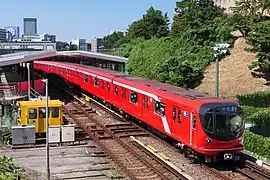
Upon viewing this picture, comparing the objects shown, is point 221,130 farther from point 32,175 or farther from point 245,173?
point 32,175

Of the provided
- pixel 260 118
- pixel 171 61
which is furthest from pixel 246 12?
pixel 260 118

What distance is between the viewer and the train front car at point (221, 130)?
50.8 feet

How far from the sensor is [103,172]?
15.5 meters

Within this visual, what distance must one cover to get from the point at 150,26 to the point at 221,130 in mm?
58829

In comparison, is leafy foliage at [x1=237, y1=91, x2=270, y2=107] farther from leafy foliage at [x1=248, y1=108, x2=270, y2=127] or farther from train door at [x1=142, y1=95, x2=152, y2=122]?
train door at [x1=142, y1=95, x2=152, y2=122]

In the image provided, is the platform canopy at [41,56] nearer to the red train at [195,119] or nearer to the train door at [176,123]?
the red train at [195,119]

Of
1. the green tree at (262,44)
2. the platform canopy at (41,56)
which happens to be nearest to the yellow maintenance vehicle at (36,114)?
the platform canopy at (41,56)

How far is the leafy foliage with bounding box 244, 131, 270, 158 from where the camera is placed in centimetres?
1722

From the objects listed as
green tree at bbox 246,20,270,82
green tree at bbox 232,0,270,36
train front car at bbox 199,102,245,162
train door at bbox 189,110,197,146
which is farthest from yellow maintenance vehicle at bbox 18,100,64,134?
green tree at bbox 232,0,270,36

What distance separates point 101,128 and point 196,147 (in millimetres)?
8657

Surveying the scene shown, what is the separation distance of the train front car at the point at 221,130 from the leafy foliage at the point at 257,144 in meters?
1.76

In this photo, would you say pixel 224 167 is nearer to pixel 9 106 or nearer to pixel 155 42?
pixel 9 106

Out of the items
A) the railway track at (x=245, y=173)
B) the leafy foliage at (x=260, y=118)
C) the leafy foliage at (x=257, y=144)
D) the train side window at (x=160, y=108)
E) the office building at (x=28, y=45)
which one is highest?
the office building at (x=28, y=45)

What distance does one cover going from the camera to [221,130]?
1565 centimetres
